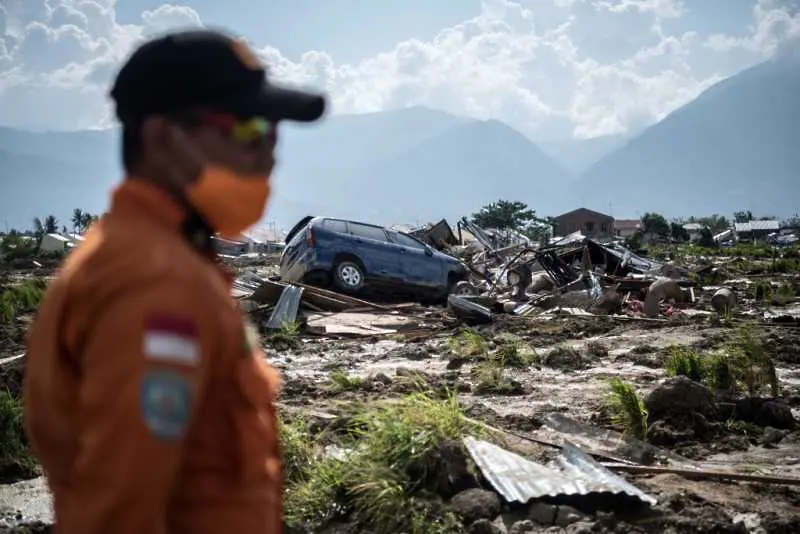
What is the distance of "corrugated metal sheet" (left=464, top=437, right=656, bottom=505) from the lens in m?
4.13

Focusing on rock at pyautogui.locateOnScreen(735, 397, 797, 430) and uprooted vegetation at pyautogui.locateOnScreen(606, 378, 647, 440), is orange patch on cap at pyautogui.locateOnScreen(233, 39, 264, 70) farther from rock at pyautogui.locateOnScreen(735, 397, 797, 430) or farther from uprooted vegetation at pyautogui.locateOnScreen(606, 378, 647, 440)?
rock at pyautogui.locateOnScreen(735, 397, 797, 430)

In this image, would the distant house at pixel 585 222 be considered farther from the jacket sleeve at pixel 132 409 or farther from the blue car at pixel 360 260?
the jacket sleeve at pixel 132 409

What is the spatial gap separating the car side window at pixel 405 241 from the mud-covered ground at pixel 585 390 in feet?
11.3

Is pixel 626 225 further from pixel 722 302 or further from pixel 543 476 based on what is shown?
pixel 543 476

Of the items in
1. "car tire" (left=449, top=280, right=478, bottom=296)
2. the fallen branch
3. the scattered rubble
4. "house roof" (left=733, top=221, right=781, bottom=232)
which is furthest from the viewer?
"house roof" (left=733, top=221, right=781, bottom=232)

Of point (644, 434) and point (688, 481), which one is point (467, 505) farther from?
point (644, 434)

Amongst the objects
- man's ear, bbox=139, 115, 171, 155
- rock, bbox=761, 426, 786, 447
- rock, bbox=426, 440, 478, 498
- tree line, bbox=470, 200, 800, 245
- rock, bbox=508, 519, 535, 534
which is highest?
tree line, bbox=470, 200, 800, 245

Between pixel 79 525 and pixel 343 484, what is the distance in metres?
3.18

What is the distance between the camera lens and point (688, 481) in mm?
4605

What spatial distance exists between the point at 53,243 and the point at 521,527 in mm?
51925

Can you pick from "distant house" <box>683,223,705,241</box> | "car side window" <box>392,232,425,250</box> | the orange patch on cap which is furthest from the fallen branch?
"distant house" <box>683,223,705,241</box>

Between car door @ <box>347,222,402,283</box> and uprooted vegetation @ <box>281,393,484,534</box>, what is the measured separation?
10821 millimetres

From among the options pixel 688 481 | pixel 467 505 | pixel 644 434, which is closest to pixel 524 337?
pixel 644 434

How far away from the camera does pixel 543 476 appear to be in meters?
4.36
